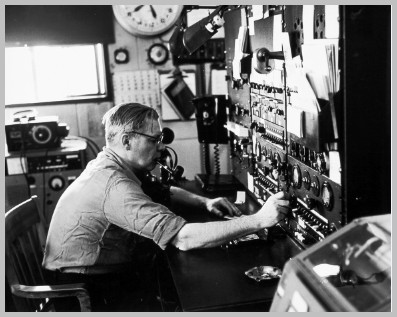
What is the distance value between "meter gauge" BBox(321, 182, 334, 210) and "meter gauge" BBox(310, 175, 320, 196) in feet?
0.13

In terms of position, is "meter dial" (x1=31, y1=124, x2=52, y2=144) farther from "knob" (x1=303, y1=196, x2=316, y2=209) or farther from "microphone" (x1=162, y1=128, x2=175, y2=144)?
"knob" (x1=303, y1=196, x2=316, y2=209)

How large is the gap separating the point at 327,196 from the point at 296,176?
285 millimetres

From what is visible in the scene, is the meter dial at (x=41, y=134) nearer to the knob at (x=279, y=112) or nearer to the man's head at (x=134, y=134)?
the man's head at (x=134, y=134)

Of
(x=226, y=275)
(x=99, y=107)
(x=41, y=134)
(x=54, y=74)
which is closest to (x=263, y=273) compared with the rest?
(x=226, y=275)

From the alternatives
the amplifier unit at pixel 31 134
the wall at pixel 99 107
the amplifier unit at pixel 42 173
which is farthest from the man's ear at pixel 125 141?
the wall at pixel 99 107

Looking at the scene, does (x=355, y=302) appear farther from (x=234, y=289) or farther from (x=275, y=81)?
(x=275, y=81)

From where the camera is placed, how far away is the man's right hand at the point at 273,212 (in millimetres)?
1948

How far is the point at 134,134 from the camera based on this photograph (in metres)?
2.18

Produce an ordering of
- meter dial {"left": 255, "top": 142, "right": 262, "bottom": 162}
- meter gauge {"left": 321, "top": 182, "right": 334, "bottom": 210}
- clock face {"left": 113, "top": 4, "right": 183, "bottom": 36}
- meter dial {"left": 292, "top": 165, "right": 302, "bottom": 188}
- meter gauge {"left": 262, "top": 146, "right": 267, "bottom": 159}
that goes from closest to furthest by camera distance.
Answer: meter gauge {"left": 321, "top": 182, "right": 334, "bottom": 210} < meter dial {"left": 292, "top": 165, "right": 302, "bottom": 188} < meter gauge {"left": 262, "top": 146, "right": 267, "bottom": 159} < meter dial {"left": 255, "top": 142, "right": 262, "bottom": 162} < clock face {"left": 113, "top": 4, "right": 183, "bottom": 36}

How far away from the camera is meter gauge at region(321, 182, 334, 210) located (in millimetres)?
1640

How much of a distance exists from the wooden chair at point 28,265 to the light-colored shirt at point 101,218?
13 cm

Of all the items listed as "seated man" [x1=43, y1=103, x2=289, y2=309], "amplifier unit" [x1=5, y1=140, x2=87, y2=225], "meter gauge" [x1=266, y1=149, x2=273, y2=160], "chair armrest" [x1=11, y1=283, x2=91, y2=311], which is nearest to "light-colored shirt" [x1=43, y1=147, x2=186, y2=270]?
"seated man" [x1=43, y1=103, x2=289, y2=309]

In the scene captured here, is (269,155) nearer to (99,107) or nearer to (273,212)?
(273,212)

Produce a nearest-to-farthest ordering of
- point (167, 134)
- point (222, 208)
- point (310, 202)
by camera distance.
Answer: point (310, 202) → point (222, 208) → point (167, 134)
